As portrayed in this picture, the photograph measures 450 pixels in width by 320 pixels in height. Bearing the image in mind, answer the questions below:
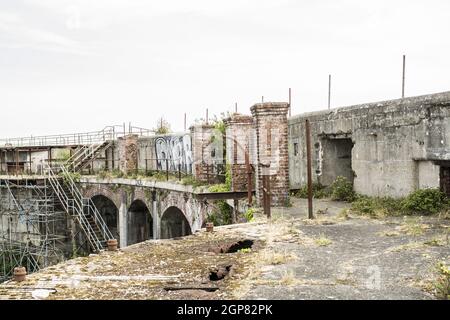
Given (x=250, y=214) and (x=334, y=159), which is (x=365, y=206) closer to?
(x=250, y=214)

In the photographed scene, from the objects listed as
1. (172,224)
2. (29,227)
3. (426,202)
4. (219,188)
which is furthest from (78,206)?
(426,202)

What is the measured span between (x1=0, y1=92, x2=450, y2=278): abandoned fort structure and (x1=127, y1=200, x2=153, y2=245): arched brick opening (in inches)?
1.8

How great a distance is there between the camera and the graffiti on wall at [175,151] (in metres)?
18.7

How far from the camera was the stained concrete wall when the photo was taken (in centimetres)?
993

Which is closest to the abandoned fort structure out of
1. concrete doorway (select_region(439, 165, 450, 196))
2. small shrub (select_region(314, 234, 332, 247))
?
concrete doorway (select_region(439, 165, 450, 196))

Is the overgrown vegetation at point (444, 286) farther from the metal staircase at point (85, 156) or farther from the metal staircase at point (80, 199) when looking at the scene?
the metal staircase at point (85, 156)

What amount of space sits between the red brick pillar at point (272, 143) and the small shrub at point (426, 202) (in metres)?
2.68

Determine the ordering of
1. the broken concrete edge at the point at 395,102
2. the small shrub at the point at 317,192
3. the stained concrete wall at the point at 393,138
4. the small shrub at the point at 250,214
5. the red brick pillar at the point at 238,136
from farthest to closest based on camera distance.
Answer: the red brick pillar at the point at 238,136 < the small shrub at the point at 317,192 < the small shrub at the point at 250,214 < the stained concrete wall at the point at 393,138 < the broken concrete edge at the point at 395,102

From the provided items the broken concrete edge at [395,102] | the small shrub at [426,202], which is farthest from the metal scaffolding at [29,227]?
the small shrub at [426,202]

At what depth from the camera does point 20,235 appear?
26.0 m

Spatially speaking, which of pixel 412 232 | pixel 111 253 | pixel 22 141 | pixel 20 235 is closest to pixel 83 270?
pixel 111 253
